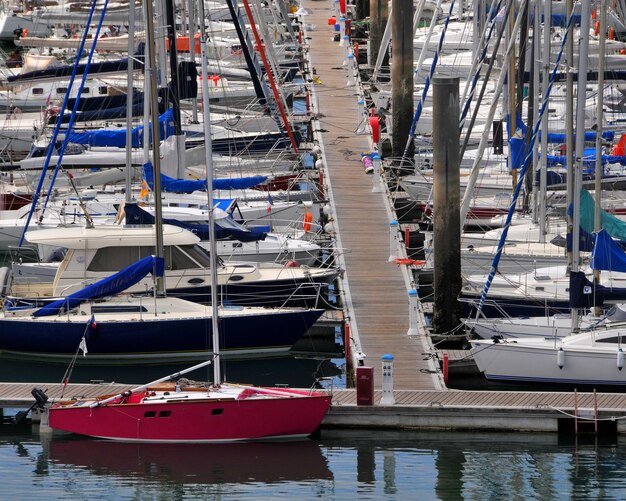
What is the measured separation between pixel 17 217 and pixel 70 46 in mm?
17196

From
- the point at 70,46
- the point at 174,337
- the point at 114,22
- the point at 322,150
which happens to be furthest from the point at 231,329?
the point at 114,22

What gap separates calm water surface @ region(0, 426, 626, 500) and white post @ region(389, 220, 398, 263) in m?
8.10

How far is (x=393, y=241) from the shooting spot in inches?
1443

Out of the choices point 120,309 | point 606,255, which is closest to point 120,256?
point 120,309

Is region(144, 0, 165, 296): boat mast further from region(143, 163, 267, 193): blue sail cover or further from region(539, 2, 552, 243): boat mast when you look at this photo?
region(539, 2, 552, 243): boat mast

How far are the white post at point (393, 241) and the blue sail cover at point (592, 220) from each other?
545cm

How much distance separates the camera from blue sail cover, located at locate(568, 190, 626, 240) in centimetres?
3198

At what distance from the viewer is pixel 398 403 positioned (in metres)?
28.9

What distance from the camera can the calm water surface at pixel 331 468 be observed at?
26859 millimetres

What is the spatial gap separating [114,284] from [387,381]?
6.74 m

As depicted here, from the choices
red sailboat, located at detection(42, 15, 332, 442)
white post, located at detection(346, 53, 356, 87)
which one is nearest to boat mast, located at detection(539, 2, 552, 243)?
red sailboat, located at detection(42, 15, 332, 442)

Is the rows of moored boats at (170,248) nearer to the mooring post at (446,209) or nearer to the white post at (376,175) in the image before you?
the white post at (376,175)

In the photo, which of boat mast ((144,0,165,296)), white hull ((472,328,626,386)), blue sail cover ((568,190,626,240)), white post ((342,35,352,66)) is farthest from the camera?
white post ((342,35,352,66))

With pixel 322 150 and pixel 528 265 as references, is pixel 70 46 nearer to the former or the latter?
pixel 322 150
